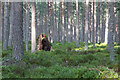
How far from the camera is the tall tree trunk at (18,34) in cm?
906

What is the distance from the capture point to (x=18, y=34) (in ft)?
30.4

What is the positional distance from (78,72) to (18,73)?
2.85 metres

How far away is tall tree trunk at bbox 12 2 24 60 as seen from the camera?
9.06 m

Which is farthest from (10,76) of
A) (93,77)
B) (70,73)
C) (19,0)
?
(19,0)

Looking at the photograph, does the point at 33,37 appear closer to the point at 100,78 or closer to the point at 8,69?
the point at 8,69

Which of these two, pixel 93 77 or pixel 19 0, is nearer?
pixel 93 77

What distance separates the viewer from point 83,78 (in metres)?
5.23

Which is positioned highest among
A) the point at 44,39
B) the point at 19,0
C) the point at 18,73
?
the point at 19,0

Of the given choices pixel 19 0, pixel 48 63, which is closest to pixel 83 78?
pixel 48 63

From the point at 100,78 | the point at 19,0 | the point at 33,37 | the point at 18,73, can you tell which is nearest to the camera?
the point at 100,78

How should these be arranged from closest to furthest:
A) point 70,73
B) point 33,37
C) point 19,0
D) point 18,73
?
1. point 70,73
2. point 18,73
3. point 19,0
4. point 33,37

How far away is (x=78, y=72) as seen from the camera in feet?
18.1

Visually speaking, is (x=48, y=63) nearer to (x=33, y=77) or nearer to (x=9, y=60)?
(x=9, y=60)

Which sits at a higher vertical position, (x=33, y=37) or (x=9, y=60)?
(x=33, y=37)
